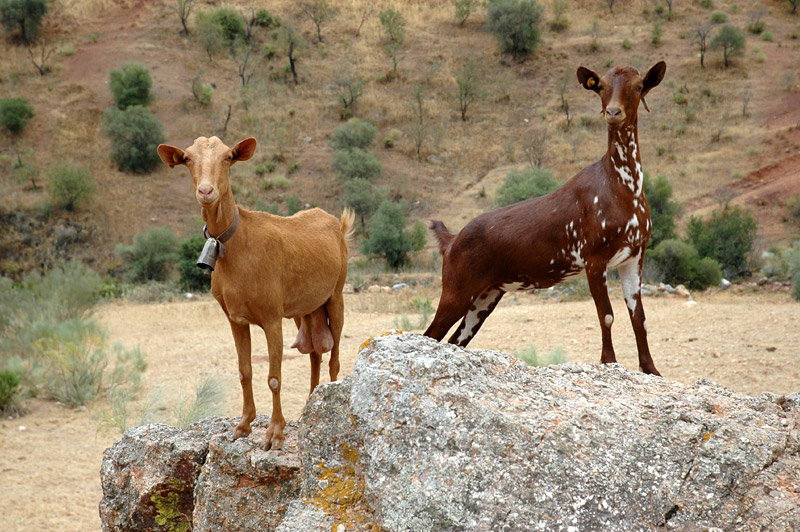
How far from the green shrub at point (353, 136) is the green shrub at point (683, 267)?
2123cm

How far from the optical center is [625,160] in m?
4.99

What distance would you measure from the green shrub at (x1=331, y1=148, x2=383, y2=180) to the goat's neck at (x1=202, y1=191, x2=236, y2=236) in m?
31.9

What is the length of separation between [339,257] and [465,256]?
2.96 feet

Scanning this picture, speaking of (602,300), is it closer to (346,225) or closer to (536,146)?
(346,225)

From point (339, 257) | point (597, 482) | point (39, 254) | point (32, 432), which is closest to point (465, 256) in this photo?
point (339, 257)

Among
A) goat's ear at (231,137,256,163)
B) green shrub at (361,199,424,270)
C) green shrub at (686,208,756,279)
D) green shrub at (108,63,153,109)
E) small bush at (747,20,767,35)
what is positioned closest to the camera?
goat's ear at (231,137,256,163)

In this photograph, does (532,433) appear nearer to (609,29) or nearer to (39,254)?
(39,254)

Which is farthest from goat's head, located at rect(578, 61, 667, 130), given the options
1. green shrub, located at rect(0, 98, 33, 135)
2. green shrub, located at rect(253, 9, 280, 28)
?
green shrub, located at rect(253, 9, 280, 28)

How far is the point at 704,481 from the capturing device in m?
2.99

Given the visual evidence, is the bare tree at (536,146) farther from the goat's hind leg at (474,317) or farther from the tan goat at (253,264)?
the tan goat at (253,264)

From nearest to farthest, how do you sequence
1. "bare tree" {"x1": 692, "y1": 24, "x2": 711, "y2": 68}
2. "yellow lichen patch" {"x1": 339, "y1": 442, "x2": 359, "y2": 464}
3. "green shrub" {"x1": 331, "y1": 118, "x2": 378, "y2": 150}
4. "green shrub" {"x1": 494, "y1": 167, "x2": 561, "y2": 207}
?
1. "yellow lichen patch" {"x1": 339, "y1": 442, "x2": 359, "y2": 464}
2. "green shrub" {"x1": 494, "y1": 167, "x2": 561, "y2": 207}
3. "green shrub" {"x1": 331, "y1": 118, "x2": 378, "y2": 150}
4. "bare tree" {"x1": 692, "y1": 24, "x2": 711, "y2": 68}

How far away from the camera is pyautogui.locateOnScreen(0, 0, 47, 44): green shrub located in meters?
45.2

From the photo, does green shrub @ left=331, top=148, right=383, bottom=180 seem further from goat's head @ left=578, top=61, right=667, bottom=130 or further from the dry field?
goat's head @ left=578, top=61, right=667, bottom=130

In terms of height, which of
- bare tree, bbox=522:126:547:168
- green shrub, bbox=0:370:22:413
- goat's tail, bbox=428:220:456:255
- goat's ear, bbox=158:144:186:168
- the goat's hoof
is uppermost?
goat's ear, bbox=158:144:186:168
